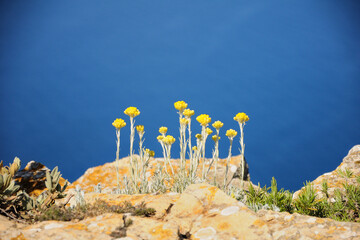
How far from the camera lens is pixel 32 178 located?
24.8 feet

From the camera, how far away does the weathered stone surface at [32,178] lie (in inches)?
287

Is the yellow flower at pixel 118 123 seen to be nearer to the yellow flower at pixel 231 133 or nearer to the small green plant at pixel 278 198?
the yellow flower at pixel 231 133

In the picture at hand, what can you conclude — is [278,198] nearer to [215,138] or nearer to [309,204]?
[309,204]

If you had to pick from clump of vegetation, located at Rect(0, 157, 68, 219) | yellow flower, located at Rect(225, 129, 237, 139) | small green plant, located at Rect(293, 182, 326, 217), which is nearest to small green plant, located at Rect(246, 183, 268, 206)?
small green plant, located at Rect(293, 182, 326, 217)

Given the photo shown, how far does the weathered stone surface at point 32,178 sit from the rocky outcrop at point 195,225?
13.3ft

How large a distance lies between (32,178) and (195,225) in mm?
5607

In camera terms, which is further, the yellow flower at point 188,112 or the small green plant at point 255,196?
the yellow flower at point 188,112

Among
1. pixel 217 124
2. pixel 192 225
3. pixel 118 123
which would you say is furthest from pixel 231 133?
pixel 192 225

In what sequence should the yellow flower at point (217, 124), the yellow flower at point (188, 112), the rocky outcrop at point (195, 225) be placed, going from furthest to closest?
the yellow flower at point (217, 124)
the yellow flower at point (188, 112)
the rocky outcrop at point (195, 225)

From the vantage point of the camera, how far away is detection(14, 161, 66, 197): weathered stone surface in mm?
7297

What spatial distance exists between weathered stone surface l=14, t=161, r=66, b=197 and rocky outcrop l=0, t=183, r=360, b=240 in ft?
13.3

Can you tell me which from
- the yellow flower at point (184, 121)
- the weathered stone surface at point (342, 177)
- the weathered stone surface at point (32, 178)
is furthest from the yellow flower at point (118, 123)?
the weathered stone surface at point (342, 177)

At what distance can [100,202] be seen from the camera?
4.10m

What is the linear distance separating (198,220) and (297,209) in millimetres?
2658
